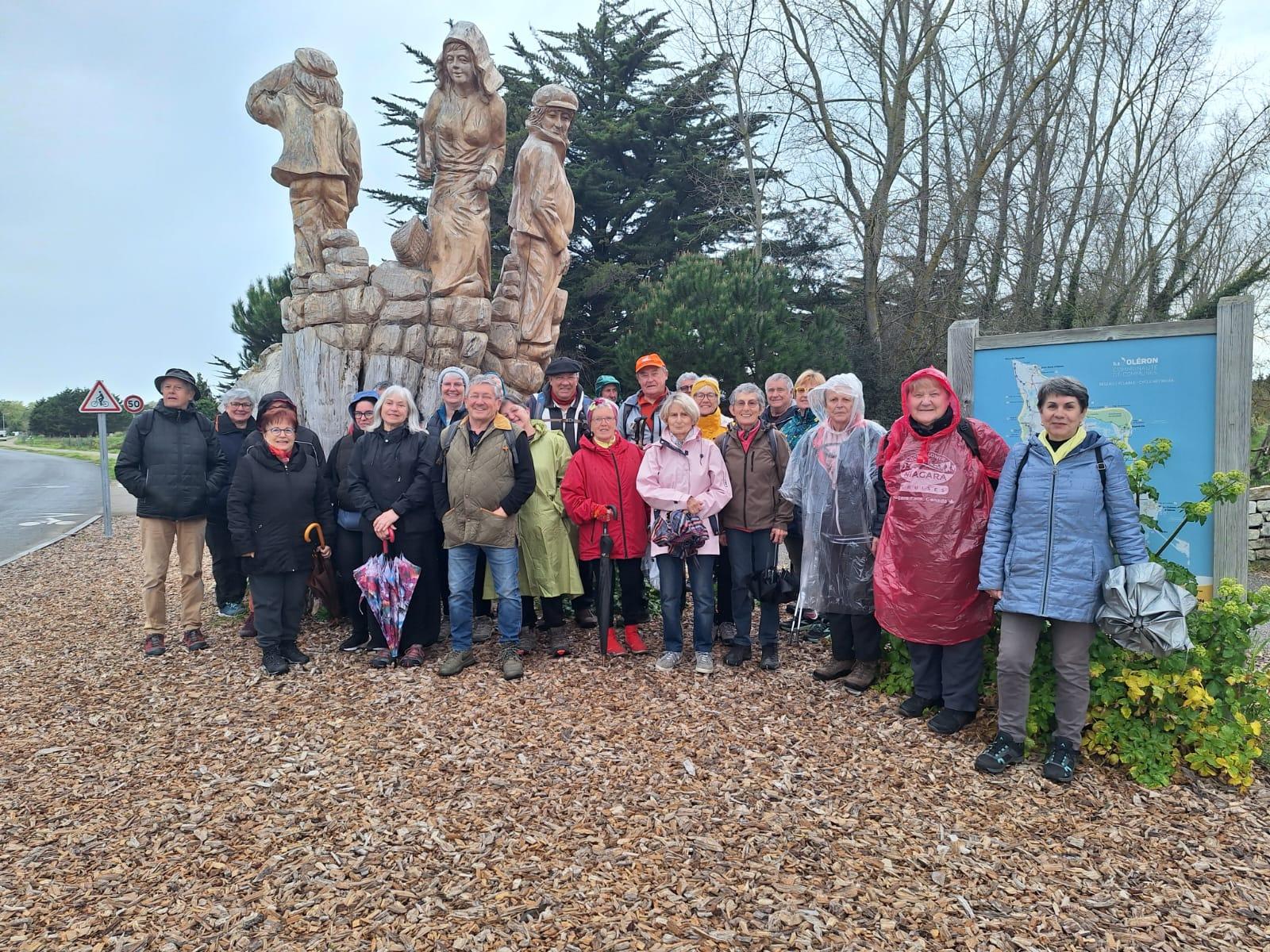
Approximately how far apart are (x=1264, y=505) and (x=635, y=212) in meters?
12.3

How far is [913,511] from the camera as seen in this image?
374 centimetres

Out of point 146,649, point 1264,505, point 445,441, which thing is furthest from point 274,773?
point 1264,505

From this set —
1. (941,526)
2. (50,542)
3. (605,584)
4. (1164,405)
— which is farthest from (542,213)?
(50,542)

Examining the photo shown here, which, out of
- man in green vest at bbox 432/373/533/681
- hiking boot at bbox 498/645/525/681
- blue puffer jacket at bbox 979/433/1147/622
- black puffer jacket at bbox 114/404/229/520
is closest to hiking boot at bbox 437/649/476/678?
man in green vest at bbox 432/373/533/681

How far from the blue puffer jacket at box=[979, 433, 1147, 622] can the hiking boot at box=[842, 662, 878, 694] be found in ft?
3.87

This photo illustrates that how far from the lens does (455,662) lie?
4637 mm

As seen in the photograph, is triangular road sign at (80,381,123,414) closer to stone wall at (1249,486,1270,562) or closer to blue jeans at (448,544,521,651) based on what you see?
A: blue jeans at (448,544,521,651)

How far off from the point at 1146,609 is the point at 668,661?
2565 mm

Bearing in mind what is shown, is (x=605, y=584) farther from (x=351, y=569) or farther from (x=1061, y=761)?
(x=1061, y=761)

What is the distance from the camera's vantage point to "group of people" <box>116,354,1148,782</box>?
3.46 metres

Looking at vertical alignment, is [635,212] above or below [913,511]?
above

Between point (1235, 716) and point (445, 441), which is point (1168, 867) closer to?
point (1235, 716)

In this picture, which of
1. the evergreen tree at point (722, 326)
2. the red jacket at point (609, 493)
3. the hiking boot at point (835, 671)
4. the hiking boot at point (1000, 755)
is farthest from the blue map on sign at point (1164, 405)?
the evergreen tree at point (722, 326)

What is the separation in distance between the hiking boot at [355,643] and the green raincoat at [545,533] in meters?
0.96
